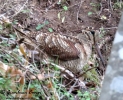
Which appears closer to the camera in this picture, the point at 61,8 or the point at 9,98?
the point at 9,98

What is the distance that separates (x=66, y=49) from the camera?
4254 mm

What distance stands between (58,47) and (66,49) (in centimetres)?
10

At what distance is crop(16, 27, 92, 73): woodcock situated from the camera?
421 centimetres

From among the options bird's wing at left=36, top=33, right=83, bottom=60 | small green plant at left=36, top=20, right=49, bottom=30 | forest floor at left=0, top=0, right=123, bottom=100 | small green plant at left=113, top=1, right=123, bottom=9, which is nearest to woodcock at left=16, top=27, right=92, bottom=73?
bird's wing at left=36, top=33, right=83, bottom=60

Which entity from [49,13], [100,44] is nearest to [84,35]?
[100,44]

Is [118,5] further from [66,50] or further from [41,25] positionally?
[66,50]

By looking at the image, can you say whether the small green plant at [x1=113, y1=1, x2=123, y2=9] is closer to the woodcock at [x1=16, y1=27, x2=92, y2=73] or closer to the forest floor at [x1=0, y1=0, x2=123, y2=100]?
the forest floor at [x1=0, y1=0, x2=123, y2=100]

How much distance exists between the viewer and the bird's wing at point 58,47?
165 inches

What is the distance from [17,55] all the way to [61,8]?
269cm

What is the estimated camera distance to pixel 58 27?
218 inches

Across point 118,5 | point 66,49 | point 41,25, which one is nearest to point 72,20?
point 41,25

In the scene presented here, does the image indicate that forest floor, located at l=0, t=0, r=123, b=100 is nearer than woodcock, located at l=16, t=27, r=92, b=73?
Yes

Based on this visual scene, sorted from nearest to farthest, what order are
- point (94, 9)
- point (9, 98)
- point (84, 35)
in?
point (9, 98) < point (84, 35) < point (94, 9)

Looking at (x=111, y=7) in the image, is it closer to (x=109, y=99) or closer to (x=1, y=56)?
(x=1, y=56)
